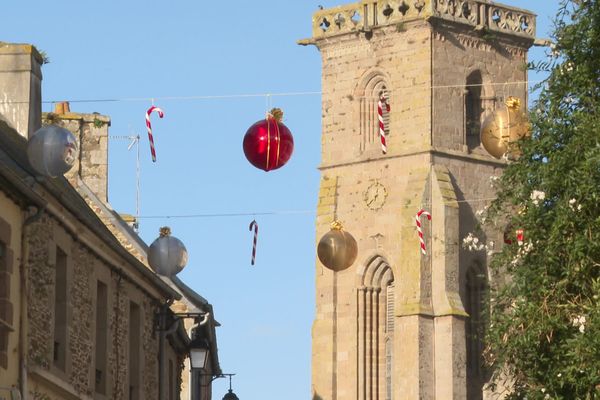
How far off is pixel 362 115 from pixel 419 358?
766 cm

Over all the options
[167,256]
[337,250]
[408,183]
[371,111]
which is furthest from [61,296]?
[371,111]

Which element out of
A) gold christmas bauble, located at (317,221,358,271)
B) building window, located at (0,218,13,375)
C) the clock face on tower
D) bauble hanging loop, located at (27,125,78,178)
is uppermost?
the clock face on tower

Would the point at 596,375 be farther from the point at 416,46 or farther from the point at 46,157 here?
the point at 416,46

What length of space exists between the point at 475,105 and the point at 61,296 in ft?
152

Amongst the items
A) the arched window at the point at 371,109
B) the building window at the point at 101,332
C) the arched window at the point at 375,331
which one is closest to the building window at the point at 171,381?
the building window at the point at 101,332

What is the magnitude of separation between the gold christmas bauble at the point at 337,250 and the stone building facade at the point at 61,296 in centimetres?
1427

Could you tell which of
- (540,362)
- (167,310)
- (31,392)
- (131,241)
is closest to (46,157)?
(31,392)

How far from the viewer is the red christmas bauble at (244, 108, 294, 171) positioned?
36219mm

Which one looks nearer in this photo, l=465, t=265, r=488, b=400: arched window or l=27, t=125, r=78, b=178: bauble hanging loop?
l=27, t=125, r=78, b=178: bauble hanging loop

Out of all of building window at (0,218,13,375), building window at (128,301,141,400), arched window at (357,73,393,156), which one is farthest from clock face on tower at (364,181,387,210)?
building window at (0,218,13,375)

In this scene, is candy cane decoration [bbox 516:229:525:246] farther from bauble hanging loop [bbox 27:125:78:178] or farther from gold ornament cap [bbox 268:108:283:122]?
gold ornament cap [bbox 268:108:283:122]

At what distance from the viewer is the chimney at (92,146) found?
136 feet

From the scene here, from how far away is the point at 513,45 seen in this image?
75312 millimetres

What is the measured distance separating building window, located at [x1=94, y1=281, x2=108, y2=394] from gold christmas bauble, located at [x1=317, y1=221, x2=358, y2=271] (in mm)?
20578
